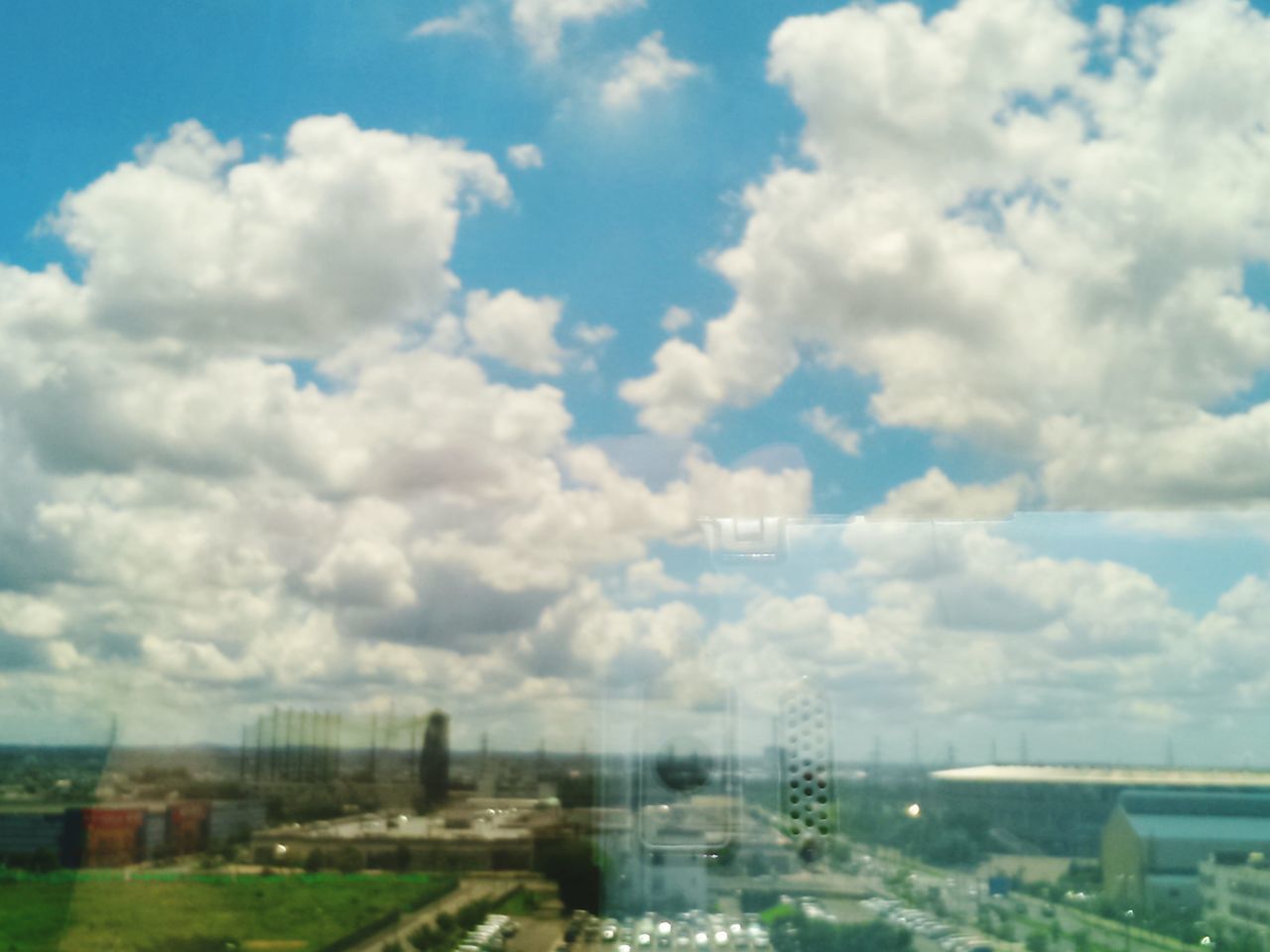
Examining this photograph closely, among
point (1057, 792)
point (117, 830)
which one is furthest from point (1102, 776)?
point (117, 830)

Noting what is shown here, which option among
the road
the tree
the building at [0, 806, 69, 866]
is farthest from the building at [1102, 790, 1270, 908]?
the building at [0, 806, 69, 866]

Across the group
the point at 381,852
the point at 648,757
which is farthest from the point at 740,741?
the point at 381,852

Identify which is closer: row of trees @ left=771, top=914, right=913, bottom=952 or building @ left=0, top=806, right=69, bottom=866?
row of trees @ left=771, top=914, right=913, bottom=952

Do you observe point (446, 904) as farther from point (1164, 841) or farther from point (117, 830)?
point (1164, 841)

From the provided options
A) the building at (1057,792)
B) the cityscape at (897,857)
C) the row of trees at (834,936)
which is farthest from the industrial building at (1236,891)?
the row of trees at (834,936)

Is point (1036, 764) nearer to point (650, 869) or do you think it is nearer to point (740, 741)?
point (740, 741)

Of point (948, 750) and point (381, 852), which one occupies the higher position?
point (948, 750)

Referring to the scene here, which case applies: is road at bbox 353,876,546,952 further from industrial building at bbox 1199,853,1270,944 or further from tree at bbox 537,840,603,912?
industrial building at bbox 1199,853,1270,944
